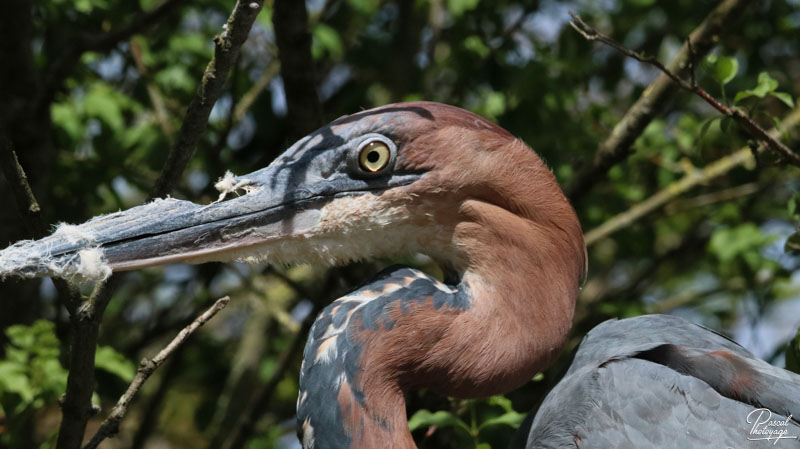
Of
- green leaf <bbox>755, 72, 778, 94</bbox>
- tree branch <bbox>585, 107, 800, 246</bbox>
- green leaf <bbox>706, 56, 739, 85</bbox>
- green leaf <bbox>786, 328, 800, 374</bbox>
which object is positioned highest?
green leaf <bbox>706, 56, 739, 85</bbox>

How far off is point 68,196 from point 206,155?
771mm

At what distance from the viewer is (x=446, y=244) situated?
9.34 ft

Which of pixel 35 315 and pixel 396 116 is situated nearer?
pixel 396 116

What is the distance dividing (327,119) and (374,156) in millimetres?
2008

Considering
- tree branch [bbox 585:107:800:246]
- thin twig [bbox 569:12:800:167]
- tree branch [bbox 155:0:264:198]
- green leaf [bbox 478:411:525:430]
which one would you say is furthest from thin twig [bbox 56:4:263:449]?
tree branch [bbox 585:107:800:246]

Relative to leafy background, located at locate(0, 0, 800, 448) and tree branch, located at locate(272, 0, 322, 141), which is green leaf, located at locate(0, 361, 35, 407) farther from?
tree branch, located at locate(272, 0, 322, 141)

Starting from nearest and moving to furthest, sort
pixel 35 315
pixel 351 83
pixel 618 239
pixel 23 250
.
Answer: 1. pixel 23 250
2. pixel 35 315
3. pixel 618 239
4. pixel 351 83

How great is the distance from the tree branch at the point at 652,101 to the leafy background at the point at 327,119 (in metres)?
0.15

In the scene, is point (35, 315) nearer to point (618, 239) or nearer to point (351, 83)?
point (351, 83)

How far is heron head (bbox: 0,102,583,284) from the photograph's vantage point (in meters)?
2.72

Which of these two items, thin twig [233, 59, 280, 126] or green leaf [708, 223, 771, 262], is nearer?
green leaf [708, 223, 771, 262]

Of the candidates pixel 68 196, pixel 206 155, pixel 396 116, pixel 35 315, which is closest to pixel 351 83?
pixel 206 155

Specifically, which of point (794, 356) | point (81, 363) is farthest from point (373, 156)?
point (794, 356)

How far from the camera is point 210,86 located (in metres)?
2.53
